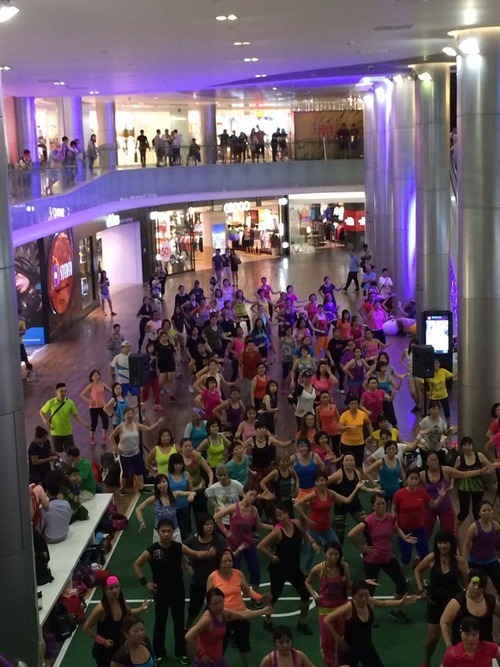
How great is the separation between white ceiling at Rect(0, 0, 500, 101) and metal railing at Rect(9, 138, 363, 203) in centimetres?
186

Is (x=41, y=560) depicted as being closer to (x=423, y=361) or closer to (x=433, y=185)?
(x=423, y=361)

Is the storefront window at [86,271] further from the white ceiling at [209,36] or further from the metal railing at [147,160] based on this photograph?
the white ceiling at [209,36]

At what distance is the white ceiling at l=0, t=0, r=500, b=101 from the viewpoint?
11.2 metres

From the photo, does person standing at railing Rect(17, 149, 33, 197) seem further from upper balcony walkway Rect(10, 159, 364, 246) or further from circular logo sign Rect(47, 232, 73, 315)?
circular logo sign Rect(47, 232, 73, 315)

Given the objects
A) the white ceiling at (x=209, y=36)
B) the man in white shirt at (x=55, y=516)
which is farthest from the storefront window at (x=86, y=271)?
the man in white shirt at (x=55, y=516)

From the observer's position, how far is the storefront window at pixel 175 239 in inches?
1502

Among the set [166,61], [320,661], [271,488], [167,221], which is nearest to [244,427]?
[271,488]

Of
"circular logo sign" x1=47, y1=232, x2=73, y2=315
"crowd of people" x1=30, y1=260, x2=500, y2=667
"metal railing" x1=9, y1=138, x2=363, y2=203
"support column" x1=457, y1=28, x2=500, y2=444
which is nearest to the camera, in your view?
"crowd of people" x1=30, y1=260, x2=500, y2=667

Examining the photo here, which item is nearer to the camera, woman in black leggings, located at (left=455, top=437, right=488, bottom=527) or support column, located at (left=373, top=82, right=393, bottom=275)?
woman in black leggings, located at (left=455, top=437, right=488, bottom=527)

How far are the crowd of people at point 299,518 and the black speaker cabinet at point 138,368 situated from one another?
31 cm

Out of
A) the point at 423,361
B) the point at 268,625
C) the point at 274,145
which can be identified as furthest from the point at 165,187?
the point at 268,625

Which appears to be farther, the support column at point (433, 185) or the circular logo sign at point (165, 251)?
the circular logo sign at point (165, 251)

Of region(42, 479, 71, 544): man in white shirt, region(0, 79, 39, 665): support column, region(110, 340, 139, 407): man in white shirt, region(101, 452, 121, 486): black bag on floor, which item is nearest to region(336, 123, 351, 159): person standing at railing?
region(110, 340, 139, 407): man in white shirt

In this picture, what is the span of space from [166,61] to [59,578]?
10.8 metres
